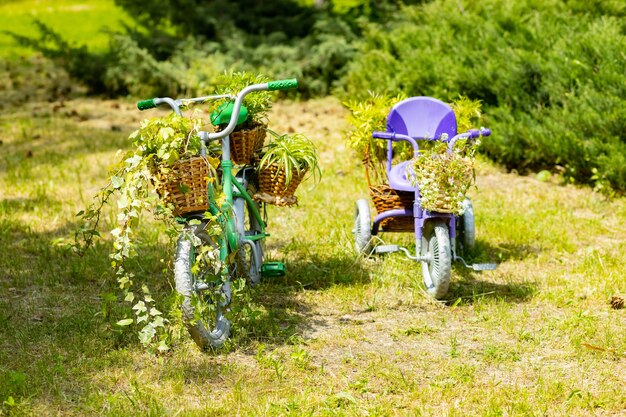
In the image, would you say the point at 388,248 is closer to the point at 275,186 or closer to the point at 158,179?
the point at 275,186

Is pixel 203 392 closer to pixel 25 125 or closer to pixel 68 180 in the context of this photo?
pixel 68 180

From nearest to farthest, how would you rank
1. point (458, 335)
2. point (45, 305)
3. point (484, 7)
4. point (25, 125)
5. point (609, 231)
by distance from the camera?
1. point (458, 335)
2. point (45, 305)
3. point (609, 231)
4. point (484, 7)
5. point (25, 125)

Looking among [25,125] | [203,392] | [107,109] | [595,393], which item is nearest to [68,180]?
[25,125]

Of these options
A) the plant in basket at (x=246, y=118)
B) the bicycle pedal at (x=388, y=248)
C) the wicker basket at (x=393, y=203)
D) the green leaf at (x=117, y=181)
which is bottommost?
the bicycle pedal at (x=388, y=248)

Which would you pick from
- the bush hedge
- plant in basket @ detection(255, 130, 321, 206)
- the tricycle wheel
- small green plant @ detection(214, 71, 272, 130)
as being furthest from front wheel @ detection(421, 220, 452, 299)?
the bush hedge

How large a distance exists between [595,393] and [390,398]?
3.00 ft

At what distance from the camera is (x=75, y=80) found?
40.3 feet

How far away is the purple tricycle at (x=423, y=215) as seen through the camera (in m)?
5.02

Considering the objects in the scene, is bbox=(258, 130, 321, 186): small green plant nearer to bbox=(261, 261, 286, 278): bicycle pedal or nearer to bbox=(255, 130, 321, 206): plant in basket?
bbox=(255, 130, 321, 206): plant in basket

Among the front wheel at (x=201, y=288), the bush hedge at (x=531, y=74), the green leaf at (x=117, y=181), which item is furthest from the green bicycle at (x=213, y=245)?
the bush hedge at (x=531, y=74)

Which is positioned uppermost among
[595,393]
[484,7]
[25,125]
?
[484,7]

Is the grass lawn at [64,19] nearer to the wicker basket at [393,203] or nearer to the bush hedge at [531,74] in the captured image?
the bush hedge at [531,74]

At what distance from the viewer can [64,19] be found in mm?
20172

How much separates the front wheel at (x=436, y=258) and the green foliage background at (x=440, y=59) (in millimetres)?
2305
